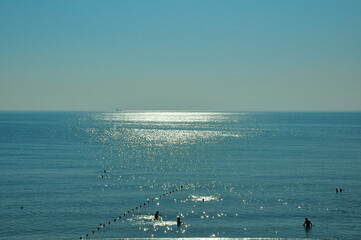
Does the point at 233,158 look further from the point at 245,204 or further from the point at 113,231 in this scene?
the point at 113,231

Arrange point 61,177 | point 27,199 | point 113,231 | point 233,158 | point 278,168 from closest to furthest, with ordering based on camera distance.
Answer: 1. point 113,231
2. point 27,199
3. point 61,177
4. point 278,168
5. point 233,158

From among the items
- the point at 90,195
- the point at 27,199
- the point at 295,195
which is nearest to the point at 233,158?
the point at 295,195

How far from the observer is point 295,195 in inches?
2763

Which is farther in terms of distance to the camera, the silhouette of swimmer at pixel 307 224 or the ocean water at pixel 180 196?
the silhouette of swimmer at pixel 307 224

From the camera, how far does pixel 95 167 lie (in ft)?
333

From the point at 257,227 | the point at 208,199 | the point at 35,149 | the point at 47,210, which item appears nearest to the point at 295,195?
the point at 208,199

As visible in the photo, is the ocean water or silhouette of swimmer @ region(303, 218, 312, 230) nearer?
the ocean water

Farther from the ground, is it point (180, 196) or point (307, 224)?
point (307, 224)

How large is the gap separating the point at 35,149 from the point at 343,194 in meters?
96.1

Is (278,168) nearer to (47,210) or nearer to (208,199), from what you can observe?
(208,199)

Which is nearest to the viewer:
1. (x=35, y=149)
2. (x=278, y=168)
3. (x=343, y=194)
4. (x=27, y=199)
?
(x=27, y=199)

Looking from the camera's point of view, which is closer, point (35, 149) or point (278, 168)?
point (278, 168)

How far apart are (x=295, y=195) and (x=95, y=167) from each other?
5016cm

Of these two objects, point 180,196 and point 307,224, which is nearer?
point 307,224
